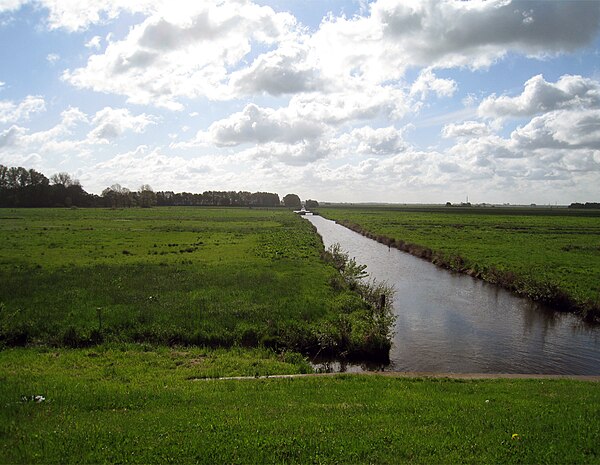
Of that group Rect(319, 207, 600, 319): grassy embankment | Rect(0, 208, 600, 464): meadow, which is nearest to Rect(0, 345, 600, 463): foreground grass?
Rect(0, 208, 600, 464): meadow

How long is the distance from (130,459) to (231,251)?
37741mm

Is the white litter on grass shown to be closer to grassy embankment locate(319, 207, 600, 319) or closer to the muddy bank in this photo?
the muddy bank

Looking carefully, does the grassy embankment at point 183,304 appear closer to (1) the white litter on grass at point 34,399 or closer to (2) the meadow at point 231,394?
(2) the meadow at point 231,394

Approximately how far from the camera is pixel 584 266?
36312 millimetres

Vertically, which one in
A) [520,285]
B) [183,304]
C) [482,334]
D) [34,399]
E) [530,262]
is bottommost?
[482,334]

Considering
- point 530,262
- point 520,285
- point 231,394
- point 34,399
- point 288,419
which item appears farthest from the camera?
point 530,262

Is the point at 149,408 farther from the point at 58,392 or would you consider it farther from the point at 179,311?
the point at 179,311

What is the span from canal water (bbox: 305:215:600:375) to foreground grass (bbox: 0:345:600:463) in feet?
15.9

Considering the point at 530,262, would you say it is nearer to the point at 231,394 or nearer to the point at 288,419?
the point at 231,394

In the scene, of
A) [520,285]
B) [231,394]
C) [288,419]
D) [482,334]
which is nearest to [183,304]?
[231,394]

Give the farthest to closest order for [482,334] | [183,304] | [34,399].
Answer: [482,334], [183,304], [34,399]

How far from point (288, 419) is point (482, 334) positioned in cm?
1601

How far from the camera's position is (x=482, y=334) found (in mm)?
21688

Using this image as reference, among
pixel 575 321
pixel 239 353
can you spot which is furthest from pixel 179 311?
pixel 575 321
